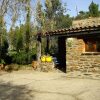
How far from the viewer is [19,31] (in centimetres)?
2650

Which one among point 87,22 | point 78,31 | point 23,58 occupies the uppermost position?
point 87,22

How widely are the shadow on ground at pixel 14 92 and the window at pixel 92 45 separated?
5.25 m

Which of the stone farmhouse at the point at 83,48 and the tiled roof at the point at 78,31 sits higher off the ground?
the tiled roof at the point at 78,31

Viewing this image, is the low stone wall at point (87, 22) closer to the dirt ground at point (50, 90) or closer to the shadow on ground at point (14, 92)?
the dirt ground at point (50, 90)

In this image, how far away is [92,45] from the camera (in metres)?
15.3

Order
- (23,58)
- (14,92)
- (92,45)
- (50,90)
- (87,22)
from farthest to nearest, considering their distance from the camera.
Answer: (87,22), (23,58), (92,45), (50,90), (14,92)

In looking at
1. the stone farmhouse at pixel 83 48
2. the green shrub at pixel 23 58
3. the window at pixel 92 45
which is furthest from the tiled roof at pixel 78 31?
the green shrub at pixel 23 58

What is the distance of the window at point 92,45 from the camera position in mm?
15219

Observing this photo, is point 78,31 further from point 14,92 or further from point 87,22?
point 14,92

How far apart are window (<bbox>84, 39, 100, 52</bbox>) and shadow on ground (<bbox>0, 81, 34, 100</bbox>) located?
5.25 m

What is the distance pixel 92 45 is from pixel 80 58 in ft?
3.38

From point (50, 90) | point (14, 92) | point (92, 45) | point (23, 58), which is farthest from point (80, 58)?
point (23, 58)

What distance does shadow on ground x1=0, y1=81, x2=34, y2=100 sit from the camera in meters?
9.74

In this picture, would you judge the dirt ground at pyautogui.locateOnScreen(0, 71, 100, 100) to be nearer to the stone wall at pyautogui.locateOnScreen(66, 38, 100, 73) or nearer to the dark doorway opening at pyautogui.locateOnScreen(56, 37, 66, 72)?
the stone wall at pyautogui.locateOnScreen(66, 38, 100, 73)
